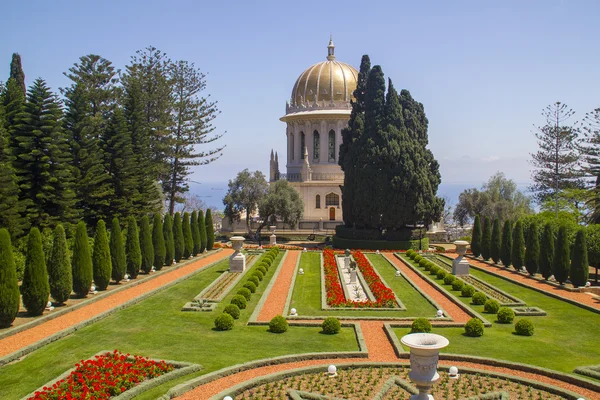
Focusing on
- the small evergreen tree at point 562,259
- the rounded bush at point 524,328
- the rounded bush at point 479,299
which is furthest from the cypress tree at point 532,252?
the rounded bush at point 524,328

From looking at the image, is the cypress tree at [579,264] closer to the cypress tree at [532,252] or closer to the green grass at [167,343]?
the cypress tree at [532,252]

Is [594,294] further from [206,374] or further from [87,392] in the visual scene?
[87,392]

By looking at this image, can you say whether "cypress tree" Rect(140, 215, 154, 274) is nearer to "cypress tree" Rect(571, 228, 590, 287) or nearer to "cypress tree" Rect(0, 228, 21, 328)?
"cypress tree" Rect(0, 228, 21, 328)

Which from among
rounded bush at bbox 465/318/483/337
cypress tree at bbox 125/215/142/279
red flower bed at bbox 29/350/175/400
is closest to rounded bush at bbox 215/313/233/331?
red flower bed at bbox 29/350/175/400

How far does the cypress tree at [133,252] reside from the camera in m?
26.2

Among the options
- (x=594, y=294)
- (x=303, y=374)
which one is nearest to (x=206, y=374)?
(x=303, y=374)

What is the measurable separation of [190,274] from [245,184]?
2629cm

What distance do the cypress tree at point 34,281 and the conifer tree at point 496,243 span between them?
24110 millimetres

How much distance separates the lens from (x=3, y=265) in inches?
663

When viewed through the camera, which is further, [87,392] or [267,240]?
[267,240]

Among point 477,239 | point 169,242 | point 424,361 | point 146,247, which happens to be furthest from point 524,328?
point 477,239

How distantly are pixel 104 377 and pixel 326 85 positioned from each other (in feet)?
189

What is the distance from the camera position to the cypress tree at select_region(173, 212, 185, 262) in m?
32.8

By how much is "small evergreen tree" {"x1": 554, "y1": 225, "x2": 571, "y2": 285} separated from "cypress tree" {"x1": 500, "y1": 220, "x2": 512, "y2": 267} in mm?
6352
